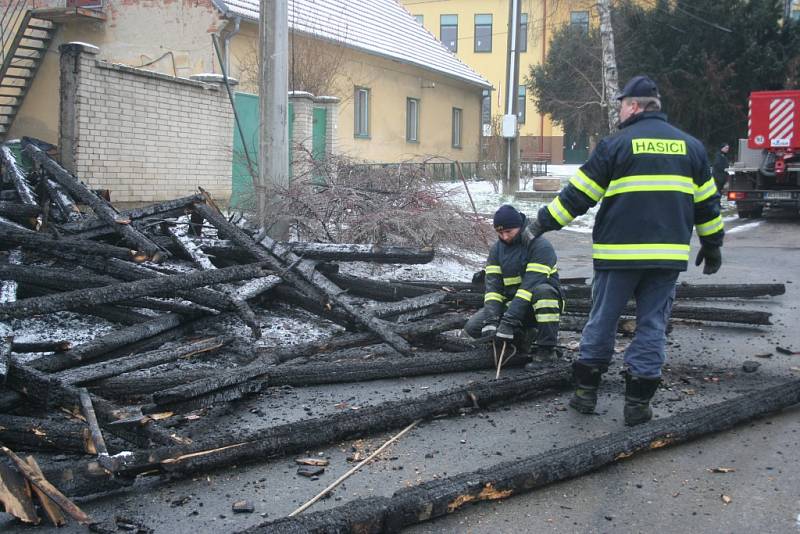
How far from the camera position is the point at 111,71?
12.8m

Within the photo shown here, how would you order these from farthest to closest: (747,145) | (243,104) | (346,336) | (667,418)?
(747,145), (243,104), (346,336), (667,418)

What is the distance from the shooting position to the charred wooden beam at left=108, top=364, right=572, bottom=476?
365 cm

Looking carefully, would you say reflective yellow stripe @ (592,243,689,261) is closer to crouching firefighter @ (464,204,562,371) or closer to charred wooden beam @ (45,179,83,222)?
crouching firefighter @ (464,204,562,371)

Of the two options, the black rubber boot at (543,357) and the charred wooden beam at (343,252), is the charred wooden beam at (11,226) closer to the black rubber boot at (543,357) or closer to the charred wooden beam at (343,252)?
the charred wooden beam at (343,252)

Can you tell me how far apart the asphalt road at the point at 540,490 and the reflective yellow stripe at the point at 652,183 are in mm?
1365

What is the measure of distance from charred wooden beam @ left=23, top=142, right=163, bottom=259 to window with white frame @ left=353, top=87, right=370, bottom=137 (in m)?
16.8

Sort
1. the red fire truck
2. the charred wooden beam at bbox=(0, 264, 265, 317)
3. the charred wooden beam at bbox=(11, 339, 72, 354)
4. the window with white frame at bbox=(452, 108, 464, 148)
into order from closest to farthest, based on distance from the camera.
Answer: the charred wooden beam at bbox=(11, 339, 72, 354) → the charred wooden beam at bbox=(0, 264, 265, 317) → the red fire truck → the window with white frame at bbox=(452, 108, 464, 148)

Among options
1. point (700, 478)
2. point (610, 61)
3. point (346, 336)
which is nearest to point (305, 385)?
point (346, 336)

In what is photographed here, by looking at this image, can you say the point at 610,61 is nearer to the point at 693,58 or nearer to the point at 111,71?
the point at 693,58

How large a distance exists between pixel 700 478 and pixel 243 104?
14297 millimetres

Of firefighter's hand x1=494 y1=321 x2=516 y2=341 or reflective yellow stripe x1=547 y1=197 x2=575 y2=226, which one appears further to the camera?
firefighter's hand x1=494 y1=321 x2=516 y2=341

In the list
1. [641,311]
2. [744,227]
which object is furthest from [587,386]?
[744,227]

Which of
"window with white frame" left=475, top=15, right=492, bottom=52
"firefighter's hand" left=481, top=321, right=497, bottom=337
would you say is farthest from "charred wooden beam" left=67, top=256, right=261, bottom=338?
"window with white frame" left=475, top=15, right=492, bottom=52

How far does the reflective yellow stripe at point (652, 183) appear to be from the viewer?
14.6 ft
